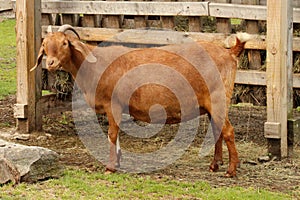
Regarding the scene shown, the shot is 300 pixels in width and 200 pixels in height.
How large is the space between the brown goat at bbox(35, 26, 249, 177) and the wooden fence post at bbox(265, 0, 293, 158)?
1.65ft

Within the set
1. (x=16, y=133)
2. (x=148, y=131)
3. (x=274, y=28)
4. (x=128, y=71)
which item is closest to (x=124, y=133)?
(x=148, y=131)

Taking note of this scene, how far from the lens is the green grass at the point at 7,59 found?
14462mm

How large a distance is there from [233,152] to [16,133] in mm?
3654

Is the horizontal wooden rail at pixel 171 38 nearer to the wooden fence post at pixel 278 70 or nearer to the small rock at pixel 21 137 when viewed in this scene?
the wooden fence post at pixel 278 70

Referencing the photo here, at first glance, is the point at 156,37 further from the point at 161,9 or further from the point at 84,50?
the point at 84,50

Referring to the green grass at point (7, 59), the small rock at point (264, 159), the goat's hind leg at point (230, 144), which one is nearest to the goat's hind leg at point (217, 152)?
the goat's hind leg at point (230, 144)

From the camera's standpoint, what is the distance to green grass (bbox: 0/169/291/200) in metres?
7.68

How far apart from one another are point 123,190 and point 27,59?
3.49m

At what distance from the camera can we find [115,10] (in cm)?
1082

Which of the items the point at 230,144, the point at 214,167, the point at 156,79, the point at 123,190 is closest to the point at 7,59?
the point at 156,79

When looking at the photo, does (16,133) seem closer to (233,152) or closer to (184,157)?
(184,157)

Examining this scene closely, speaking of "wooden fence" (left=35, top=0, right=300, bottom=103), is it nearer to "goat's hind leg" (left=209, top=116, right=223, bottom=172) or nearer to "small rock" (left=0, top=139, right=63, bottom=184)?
"goat's hind leg" (left=209, top=116, right=223, bottom=172)

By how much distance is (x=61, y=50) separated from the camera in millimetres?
8664

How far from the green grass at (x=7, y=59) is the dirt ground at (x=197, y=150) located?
1.43m
